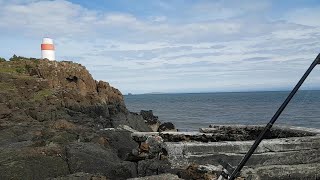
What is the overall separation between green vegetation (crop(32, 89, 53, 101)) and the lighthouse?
4.42m

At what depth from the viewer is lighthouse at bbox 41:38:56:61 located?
28380mm

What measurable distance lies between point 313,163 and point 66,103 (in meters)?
20.9

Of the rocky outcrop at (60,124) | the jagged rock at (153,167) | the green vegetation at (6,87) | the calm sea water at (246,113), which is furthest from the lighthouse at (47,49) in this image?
the jagged rock at (153,167)

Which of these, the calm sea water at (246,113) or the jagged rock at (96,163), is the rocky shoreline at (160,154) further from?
the calm sea water at (246,113)

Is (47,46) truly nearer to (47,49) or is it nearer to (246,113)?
(47,49)

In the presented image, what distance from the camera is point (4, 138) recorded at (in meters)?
13.5

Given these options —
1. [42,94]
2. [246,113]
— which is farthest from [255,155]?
[246,113]

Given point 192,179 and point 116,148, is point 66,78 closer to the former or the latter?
point 116,148

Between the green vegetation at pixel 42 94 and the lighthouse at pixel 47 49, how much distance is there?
174 inches

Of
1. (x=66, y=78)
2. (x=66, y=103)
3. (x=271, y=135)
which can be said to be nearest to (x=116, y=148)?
(x=271, y=135)

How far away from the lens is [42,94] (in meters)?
25.3

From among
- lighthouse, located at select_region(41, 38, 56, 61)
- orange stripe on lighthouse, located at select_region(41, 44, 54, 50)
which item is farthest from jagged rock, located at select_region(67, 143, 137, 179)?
orange stripe on lighthouse, located at select_region(41, 44, 54, 50)

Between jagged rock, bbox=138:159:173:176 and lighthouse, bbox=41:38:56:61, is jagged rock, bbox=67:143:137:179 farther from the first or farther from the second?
lighthouse, bbox=41:38:56:61

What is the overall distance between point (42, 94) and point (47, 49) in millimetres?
5553
